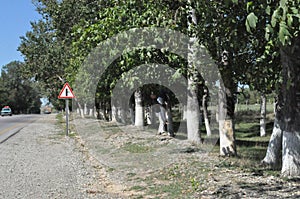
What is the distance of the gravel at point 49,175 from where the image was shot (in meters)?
7.80

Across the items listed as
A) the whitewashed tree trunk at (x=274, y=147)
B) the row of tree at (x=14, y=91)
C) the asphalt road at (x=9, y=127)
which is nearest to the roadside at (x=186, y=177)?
the whitewashed tree trunk at (x=274, y=147)

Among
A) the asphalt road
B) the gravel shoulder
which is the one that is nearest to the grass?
the gravel shoulder

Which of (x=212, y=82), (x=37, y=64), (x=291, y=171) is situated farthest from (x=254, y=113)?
(x=291, y=171)

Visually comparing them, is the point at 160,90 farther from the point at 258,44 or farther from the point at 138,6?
the point at 258,44

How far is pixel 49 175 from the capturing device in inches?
381

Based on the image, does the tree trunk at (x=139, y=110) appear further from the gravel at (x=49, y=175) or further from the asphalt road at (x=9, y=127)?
the gravel at (x=49, y=175)

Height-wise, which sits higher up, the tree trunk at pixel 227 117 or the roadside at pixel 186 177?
the tree trunk at pixel 227 117

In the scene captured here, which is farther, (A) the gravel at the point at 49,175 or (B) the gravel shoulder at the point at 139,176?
(A) the gravel at the point at 49,175

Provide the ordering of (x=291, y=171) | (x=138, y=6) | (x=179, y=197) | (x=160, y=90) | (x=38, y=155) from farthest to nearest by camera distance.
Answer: (x=160, y=90) < (x=38, y=155) < (x=138, y=6) < (x=291, y=171) < (x=179, y=197)

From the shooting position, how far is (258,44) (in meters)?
8.34

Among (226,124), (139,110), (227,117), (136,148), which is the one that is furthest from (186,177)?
(139,110)

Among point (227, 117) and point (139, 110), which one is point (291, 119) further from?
point (139, 110)

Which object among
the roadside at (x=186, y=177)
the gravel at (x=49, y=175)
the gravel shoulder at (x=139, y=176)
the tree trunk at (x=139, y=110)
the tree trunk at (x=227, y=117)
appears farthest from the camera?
the tree trunk at (x=139, y=110)

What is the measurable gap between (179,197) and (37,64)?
112 ft
